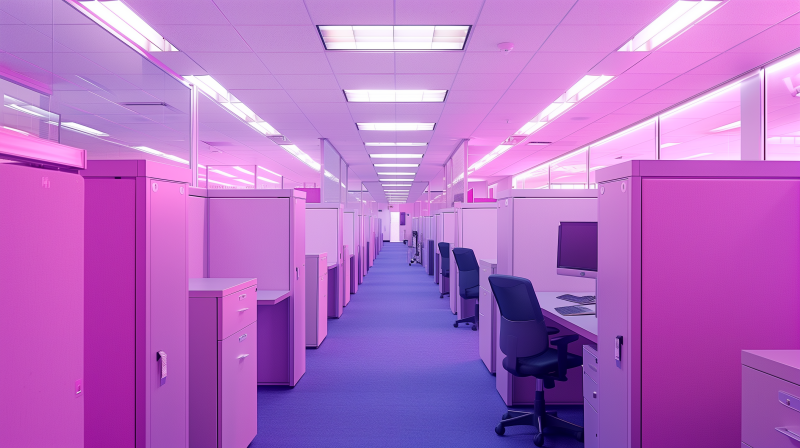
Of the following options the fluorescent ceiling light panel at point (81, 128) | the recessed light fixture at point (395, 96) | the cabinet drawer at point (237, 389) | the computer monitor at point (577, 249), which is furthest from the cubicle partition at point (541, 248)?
the fluorescent ceiling light panel at point (81, 128)

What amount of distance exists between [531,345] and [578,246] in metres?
0.76

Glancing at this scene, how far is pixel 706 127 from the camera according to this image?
736 cm

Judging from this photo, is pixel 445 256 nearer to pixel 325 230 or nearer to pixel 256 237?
pixel 325 230

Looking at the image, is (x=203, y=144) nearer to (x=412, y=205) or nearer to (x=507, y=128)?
(x=507, y=128)

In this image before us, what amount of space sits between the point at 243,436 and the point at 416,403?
1285 mm

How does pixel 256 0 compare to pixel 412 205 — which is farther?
pixel 412 205

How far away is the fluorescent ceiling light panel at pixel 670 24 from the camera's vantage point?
354 centimetres

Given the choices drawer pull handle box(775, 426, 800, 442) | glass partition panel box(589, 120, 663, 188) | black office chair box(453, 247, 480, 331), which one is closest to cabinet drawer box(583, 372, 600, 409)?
drawer pull handle box(775, 426, 800, 442)

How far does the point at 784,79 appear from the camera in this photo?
4.92 metres

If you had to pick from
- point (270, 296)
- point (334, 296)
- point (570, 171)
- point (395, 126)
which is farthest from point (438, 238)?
point (570, 171)

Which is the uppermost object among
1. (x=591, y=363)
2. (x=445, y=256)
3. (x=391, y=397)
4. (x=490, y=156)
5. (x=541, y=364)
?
(x=490, y=156)

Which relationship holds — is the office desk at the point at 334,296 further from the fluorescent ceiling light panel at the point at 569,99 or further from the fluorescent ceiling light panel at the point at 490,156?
the fluorescent ceiling light panel at the point at 490,156

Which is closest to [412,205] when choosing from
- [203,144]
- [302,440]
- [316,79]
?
[203,144]

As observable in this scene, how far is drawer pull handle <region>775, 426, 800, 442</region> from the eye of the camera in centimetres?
113
